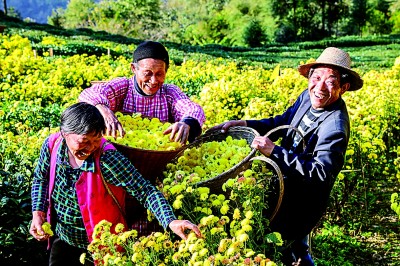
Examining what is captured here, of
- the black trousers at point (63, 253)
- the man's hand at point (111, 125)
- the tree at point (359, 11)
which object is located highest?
the tree at point (359, 11)

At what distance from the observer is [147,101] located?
2.71 metres

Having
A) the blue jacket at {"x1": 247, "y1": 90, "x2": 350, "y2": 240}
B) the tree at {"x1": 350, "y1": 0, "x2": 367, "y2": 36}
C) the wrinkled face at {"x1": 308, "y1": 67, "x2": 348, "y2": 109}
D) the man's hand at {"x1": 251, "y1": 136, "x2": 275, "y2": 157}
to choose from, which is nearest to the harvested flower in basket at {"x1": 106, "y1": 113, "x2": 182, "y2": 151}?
the man's hand at {"x1": 251, "y1": 136, "x2": 275, "y2": 157}

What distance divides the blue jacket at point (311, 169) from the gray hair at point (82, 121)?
0.78m

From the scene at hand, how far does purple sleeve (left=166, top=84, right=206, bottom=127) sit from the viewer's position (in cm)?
264

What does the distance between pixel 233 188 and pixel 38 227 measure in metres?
0.85

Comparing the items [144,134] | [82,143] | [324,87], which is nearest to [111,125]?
[144,134]

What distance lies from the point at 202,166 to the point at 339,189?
219cm

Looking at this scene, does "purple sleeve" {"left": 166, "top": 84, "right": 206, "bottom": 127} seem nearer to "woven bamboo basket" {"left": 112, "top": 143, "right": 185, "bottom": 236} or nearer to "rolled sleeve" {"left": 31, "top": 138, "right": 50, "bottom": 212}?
"woven bamboo basket" {"left": 112, "top": 143, "right": 185, "bottom": 236}

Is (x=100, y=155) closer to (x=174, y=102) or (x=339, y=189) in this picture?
(x=174, y=102)

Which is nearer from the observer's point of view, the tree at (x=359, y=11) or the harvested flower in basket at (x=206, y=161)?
the harvested flower in basket at (x=206, y=161)

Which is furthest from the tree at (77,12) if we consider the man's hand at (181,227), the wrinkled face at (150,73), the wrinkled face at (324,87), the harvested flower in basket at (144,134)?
the man's hand at (181,227)

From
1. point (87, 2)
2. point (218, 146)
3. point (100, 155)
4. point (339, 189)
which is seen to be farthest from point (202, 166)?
point (87, 2)

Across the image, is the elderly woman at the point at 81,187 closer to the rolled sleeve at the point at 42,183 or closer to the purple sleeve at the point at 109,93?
the rolled sleeve at the point at 42,183

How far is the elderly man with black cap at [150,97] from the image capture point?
8.08 ft
